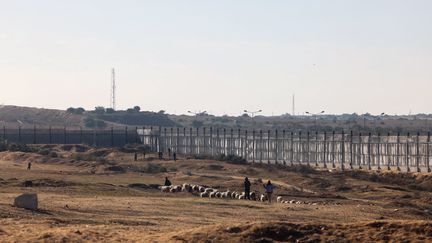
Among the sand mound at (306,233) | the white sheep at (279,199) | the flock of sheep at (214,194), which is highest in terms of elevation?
the sand mound at (306,233)

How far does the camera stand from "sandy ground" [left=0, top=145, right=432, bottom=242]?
28594 mm

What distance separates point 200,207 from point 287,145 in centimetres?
6631

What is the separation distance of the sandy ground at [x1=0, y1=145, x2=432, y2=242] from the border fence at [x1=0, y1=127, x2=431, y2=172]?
7584 mm

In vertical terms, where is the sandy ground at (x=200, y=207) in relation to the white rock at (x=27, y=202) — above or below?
below

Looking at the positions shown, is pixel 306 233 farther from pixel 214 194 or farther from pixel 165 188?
pixel 165 188

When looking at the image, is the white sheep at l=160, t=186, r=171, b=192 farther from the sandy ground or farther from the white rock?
the white rock

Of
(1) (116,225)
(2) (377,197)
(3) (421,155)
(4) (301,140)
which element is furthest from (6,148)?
(1) (116,225)

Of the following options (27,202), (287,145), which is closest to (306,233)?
(27,202)

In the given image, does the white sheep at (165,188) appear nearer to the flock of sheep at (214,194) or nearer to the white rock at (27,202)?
the flock of sheep at (214,194)

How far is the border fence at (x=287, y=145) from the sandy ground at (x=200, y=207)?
7.58 m

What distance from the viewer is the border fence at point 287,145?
9611 centimetres

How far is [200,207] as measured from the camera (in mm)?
46250

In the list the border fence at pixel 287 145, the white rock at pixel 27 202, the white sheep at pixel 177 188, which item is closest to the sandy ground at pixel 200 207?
the white rock at pixel 27 202

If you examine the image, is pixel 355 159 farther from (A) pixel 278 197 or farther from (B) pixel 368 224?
(B) pixel 368 224
